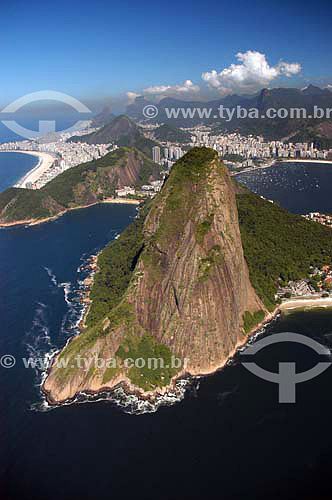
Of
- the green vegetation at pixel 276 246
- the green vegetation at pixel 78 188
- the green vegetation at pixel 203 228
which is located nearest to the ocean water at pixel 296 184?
the green vegetation at pixel 276 246

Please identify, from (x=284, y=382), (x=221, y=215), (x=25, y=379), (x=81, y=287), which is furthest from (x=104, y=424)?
(x=81, y=287)

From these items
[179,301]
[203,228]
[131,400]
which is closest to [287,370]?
[179,301]

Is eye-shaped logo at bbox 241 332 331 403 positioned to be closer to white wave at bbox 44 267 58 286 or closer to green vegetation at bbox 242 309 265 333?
green vegetation at bbox 242 309 265 333

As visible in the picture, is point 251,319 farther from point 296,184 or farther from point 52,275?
point 296,184

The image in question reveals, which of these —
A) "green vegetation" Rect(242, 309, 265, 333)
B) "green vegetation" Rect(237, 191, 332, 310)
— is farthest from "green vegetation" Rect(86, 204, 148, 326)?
"green vegetation" Rect(237, 191, 332, 310)

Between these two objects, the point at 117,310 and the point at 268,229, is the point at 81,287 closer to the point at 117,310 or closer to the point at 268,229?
the point at 117,310

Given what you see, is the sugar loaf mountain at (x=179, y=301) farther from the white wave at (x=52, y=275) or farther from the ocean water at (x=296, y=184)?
the ocean water at (x=296, y=184)

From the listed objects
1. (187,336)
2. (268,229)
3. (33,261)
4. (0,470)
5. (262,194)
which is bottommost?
(0,470)
